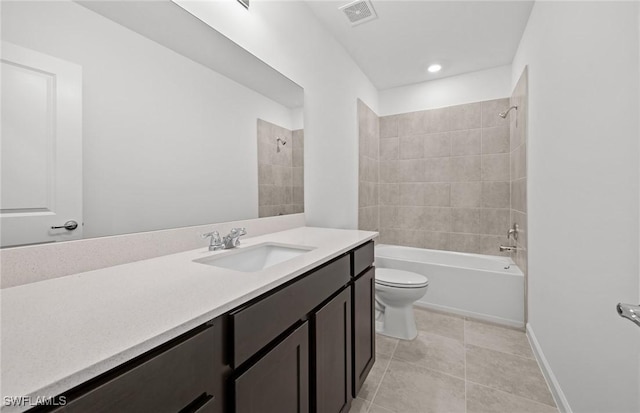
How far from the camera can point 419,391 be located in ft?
4.98

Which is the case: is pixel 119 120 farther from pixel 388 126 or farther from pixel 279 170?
pixel 388 126

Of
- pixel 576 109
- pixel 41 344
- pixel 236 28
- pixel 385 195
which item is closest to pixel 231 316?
pixel 41 344

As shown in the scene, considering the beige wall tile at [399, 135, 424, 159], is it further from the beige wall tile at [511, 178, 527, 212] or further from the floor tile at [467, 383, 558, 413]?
the floor tile at [467, 383, 558, 413]

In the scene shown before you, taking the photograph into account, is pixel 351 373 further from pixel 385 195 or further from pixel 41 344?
pixel 385 195

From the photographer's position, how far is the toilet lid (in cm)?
201

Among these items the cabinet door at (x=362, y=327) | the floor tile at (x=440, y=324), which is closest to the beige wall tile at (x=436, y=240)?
the floor tile at (x=440, y=324)

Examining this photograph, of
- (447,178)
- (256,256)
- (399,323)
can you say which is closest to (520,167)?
(447,178)

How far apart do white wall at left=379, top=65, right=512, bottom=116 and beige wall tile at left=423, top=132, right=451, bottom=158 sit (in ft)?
1.17

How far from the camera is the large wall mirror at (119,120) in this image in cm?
73

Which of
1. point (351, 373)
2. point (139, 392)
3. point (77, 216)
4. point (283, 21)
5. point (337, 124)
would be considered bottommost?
point (351, 373)

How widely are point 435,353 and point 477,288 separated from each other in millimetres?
858

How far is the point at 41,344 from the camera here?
0.43 meters

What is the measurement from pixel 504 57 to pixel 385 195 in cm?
188

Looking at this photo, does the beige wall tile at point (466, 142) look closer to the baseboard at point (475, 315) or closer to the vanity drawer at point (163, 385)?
the baseboard at point (475, 315)
